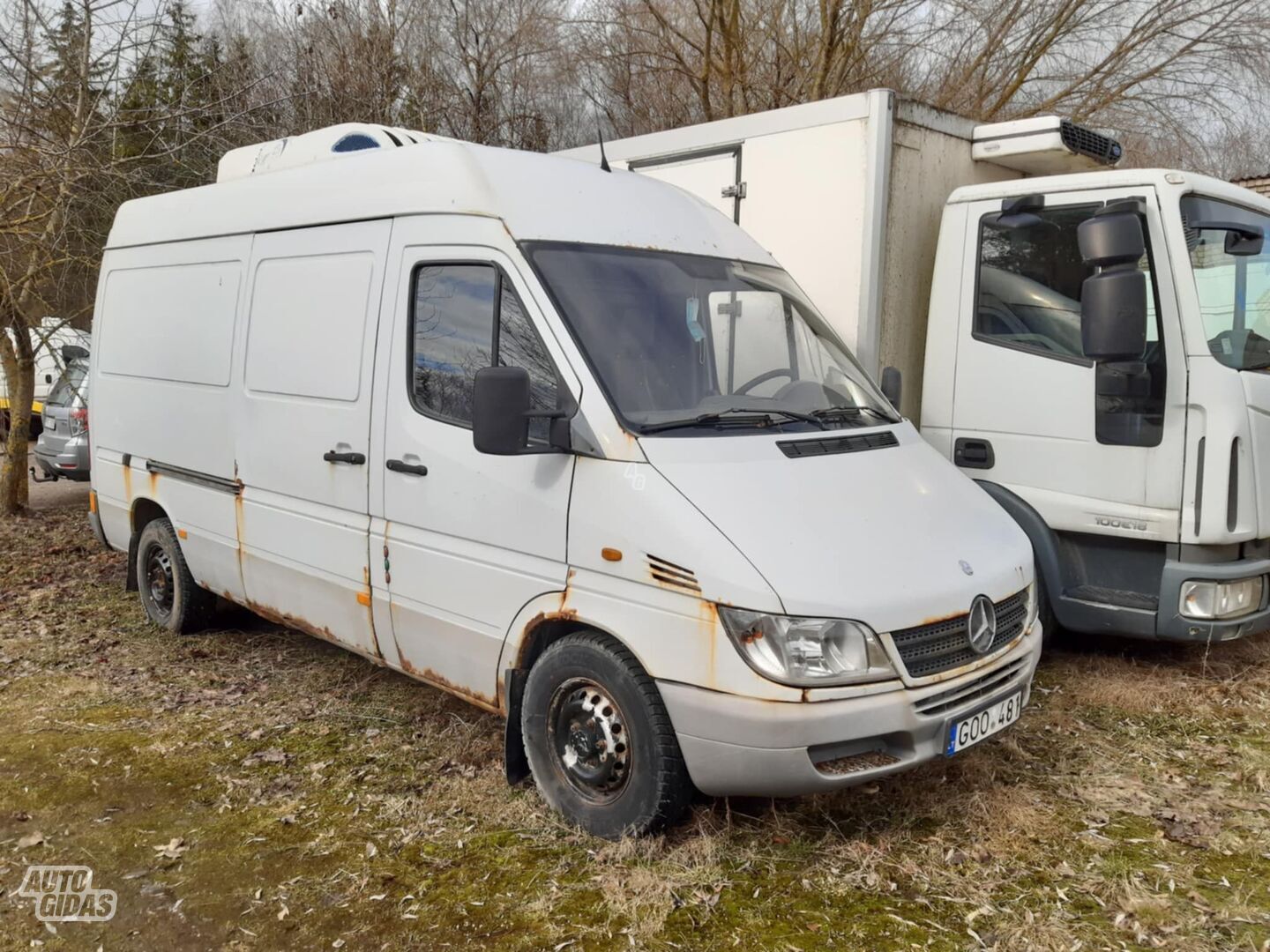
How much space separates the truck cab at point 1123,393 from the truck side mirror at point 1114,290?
0.01 m

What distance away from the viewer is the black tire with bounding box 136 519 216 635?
6.28 m

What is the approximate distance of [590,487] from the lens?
372cm

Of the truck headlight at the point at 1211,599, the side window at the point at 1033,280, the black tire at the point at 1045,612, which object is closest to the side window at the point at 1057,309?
the side window at the point at 1033,280

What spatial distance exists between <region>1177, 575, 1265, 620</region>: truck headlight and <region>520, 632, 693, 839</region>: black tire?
2844 mm

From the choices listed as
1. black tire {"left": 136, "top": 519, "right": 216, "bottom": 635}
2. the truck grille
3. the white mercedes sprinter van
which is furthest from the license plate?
black tire {"left": 136, "top": 519, "right": 216, "bottom": 635}

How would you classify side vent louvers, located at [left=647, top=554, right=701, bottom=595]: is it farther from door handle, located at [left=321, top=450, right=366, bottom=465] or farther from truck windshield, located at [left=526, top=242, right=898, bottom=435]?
door handle, located at [left=321, top=450, right=366, bottom=465]

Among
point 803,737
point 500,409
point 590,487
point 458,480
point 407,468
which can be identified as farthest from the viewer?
point 407,468

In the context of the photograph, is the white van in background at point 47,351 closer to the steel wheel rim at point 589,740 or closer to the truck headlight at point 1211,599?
the steel wheel rim at point 589,740

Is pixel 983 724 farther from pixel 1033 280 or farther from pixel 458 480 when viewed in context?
pixel 1033 280

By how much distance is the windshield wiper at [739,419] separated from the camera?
3789mm

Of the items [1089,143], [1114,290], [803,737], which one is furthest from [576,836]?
[1089,143]

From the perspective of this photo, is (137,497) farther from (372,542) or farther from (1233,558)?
(1233,558)

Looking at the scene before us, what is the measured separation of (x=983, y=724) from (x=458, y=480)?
220 centimetres

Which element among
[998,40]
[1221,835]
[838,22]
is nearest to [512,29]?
[838,22]
